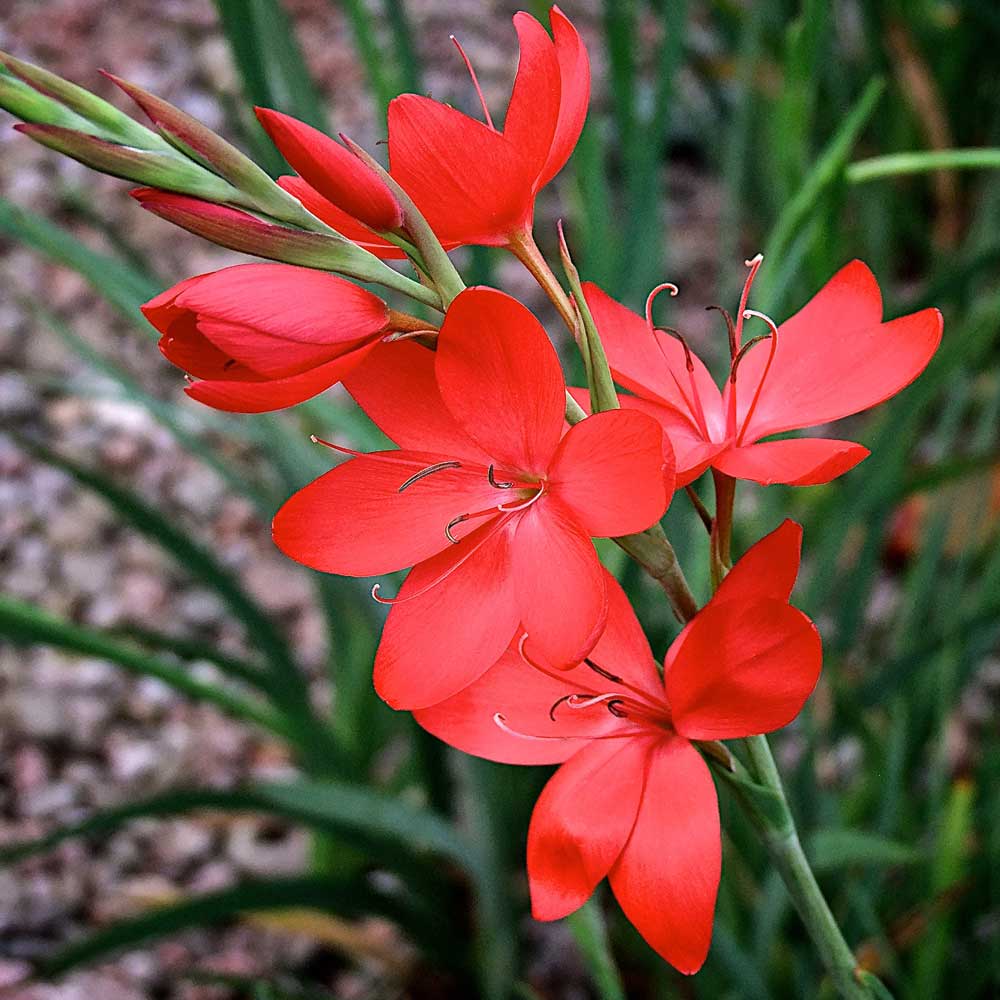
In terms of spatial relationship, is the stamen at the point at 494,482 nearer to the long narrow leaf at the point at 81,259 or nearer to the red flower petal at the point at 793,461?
the red flower petal at the point at 793,461

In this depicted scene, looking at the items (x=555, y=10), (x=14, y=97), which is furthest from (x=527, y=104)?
(x=14, y=97)

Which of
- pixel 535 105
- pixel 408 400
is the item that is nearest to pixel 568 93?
pixel 535 105

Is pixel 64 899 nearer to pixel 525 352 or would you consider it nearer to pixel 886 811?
pixel 886 811

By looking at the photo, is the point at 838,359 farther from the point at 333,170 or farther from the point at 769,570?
the point at 333,170

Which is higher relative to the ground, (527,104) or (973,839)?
(527,104)

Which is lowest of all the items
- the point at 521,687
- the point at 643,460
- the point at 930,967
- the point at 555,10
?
the point at 930,967
